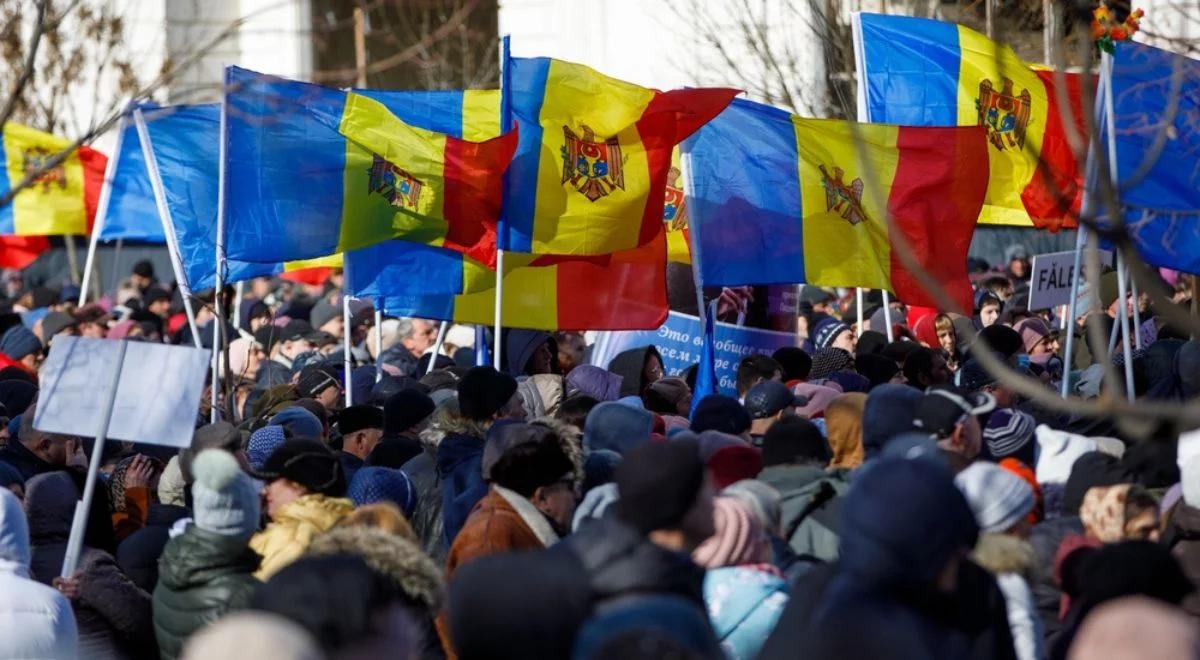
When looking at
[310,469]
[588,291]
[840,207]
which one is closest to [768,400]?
[310,469]

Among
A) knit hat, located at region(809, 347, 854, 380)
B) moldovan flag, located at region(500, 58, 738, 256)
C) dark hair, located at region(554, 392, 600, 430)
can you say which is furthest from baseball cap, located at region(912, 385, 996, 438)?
moldovan flag, located at region(500, 58, 738, 256)

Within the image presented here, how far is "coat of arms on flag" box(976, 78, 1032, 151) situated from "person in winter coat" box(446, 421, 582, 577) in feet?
21.6

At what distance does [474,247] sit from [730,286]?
1.49 metres

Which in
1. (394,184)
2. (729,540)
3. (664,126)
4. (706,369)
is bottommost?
(706,369)

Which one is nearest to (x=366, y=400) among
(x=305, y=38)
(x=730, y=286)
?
(x=730, y=286)

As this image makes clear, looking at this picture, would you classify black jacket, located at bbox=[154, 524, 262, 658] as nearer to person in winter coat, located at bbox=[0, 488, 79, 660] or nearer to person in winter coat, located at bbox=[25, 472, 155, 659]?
person in winter coat, located at bbox=[0, 488, 79, 660]

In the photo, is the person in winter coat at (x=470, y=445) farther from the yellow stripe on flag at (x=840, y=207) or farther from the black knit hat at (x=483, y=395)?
the yellow stripe on flag at (x=840, y=207)

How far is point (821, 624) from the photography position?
4.11 m

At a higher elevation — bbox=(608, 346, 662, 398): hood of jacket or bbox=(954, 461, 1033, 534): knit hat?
bbox=(954, 461, 1033, 534): knit hat

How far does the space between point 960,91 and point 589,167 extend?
2.69 m

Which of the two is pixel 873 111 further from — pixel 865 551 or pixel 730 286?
pixel 865 551

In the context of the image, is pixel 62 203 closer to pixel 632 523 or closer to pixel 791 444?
pixel 791 444

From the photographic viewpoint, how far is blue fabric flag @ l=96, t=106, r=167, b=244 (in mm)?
15195

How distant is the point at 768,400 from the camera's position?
8.80 meters
